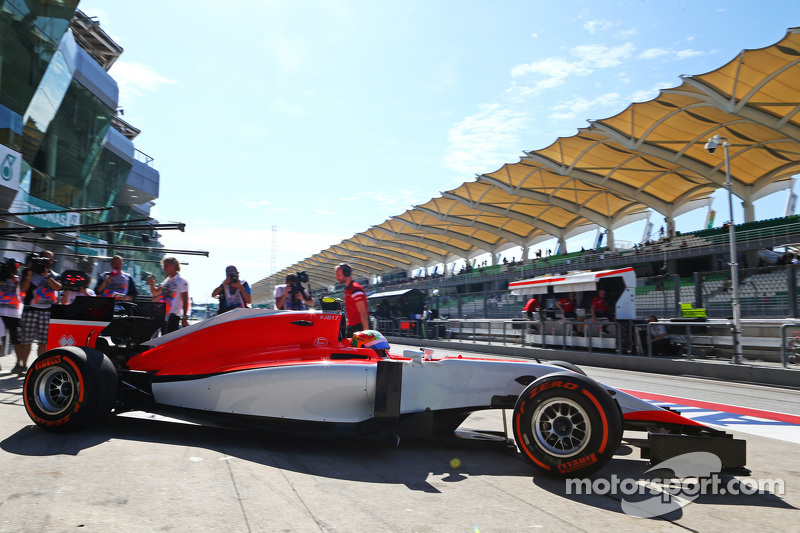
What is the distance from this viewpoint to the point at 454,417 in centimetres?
443

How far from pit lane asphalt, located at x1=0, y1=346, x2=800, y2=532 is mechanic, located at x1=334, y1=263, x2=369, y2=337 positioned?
2.02 meters

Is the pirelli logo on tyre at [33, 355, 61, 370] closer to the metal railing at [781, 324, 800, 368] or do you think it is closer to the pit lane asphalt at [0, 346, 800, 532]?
the pit lane asphalt at [0, 346, 800, 532]

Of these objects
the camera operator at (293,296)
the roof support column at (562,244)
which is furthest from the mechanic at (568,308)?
the roof support column at (562,244)

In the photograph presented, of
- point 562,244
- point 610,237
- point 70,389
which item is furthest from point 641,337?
point 562,244

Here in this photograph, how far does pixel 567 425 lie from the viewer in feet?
11.9

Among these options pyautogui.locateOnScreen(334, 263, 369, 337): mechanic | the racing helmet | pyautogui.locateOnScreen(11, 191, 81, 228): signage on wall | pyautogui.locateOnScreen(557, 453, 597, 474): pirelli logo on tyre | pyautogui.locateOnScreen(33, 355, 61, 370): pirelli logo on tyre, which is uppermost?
pyautogui.locateOnScreen(11, 191, 81, 228): signage on wall

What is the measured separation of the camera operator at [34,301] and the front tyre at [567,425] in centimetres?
747

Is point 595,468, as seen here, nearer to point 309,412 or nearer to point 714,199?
point 309,412

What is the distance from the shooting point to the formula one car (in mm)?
3576

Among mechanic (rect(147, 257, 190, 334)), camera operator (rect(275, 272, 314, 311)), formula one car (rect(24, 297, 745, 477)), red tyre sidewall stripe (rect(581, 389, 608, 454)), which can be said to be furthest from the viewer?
camera operator (rect(275, 272, 314, 311))

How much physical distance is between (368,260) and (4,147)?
205 ft

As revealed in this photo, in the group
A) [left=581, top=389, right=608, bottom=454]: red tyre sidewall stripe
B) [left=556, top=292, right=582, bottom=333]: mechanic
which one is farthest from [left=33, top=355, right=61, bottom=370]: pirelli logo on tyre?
[left=556, top=292, right=582, bottom=333]: mechanic

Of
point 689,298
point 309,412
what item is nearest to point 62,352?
point 309,412

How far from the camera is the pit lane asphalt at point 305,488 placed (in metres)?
2.75
